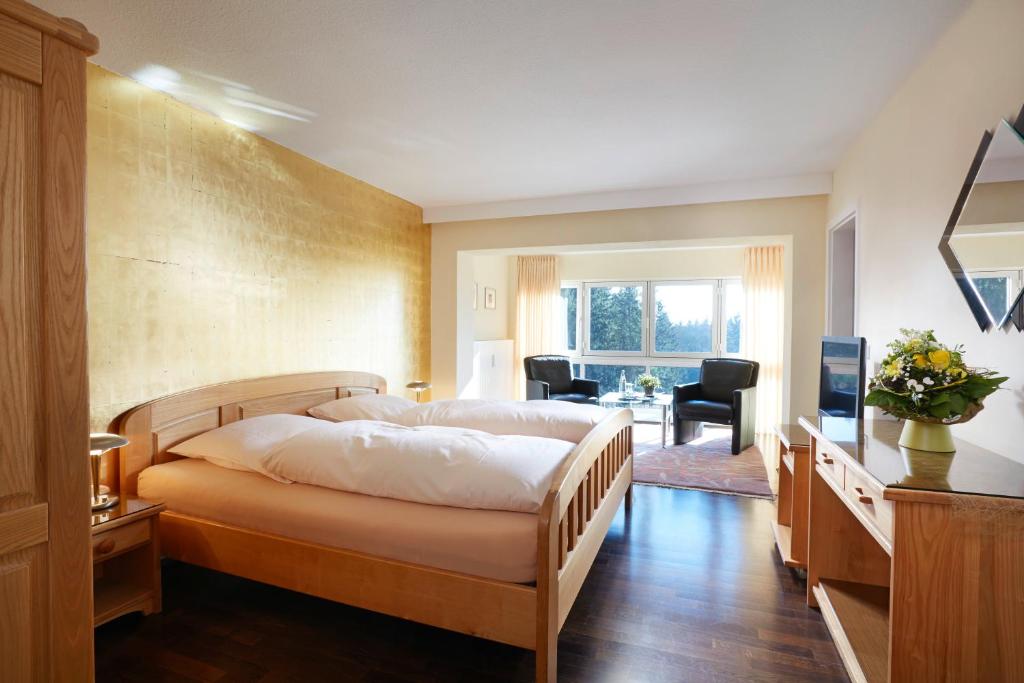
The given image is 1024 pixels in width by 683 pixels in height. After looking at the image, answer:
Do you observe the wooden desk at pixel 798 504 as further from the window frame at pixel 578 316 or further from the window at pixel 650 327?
the window frame at pixel 578 316

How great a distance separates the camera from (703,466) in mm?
4719

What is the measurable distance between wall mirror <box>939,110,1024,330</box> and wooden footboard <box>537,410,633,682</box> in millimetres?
1598

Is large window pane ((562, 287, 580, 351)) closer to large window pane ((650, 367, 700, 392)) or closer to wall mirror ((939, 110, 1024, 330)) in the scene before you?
large window pane ((650, 367, 700, 392))

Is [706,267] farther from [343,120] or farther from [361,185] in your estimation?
[343,120]

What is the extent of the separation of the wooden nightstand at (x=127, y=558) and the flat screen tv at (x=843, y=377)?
138 inches

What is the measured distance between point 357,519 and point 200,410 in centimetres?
152

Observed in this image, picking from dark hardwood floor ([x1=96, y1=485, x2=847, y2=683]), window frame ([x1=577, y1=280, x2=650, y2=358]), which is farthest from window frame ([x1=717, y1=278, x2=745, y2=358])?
dark hardwood floor ([x1=96, y1=485, x2=847, y2=683])

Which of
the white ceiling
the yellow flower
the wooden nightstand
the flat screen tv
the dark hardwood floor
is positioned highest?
the white ceiling

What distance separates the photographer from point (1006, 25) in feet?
5.89

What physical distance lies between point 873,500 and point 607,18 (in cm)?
204

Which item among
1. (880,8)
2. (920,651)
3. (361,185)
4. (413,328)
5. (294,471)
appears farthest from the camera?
(413,328)

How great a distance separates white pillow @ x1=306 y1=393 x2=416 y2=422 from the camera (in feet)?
11.8

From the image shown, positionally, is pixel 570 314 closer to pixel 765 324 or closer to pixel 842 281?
pixel 765 324

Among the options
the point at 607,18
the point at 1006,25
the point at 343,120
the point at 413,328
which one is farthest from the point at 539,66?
the point at 413,328
